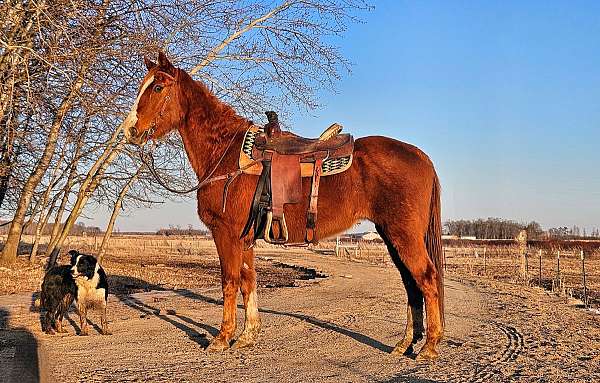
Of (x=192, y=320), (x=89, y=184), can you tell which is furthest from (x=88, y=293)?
(x=89, y=184)

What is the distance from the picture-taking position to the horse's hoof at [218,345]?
6.42 metres

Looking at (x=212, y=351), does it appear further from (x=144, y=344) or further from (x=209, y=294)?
(x=209, y=294)

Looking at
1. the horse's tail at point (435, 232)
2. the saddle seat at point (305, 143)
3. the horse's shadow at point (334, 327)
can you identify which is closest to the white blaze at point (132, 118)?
the saddle seat at point (305, 143)

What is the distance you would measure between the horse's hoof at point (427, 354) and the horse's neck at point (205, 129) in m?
3.21

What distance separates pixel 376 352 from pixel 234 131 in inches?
123

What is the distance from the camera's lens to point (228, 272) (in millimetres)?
6477

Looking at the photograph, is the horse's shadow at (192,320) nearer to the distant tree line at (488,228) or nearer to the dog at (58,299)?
the dog at (58,299)

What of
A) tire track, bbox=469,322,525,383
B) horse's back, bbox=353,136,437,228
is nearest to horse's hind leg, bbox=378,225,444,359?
horse's back, bbox=353,136,437,228

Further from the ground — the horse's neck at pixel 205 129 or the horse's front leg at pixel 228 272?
the horse's neck at pixel 205 129

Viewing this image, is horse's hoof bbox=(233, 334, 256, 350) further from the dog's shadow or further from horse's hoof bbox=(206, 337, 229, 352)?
the dog's shadow

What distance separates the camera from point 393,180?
600 centimetres

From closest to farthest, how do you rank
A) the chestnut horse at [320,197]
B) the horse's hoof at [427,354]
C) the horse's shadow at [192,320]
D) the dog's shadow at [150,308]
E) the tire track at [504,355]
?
the tire track at [504,355] → the horse's hoof at [427,354] → the chestnut horse at [320,197] → the horse's shadow at [192,320] → the dog's shadow at [150,308]

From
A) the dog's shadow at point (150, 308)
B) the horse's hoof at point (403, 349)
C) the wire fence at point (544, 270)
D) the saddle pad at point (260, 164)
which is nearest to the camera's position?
the saddle pad at point (260, 164)

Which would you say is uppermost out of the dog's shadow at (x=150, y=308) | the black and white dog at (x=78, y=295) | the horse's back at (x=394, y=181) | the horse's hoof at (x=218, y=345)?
the horse's back at (x=394, y=181)
